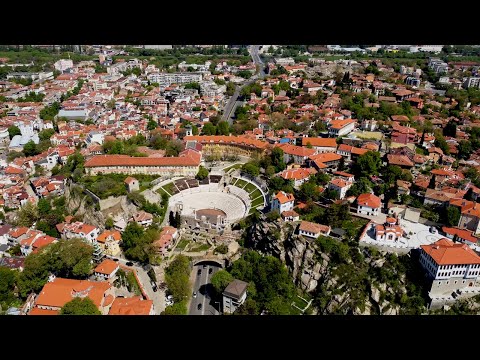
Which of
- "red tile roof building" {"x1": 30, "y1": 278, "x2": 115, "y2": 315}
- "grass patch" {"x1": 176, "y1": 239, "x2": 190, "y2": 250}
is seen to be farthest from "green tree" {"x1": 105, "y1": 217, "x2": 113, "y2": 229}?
"red tile roof building" {"x1": 30, "y1": 278, "x2": 115, "y2": 315}

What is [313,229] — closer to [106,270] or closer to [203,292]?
[203,292]

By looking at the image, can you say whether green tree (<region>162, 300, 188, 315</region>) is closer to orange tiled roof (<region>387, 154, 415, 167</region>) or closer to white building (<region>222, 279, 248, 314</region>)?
white building (<region>222, 279, 248, 314</region>)

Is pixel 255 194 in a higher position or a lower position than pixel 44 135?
lower

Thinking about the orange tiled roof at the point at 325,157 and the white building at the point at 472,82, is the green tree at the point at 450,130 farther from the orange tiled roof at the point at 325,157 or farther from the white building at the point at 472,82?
the white building at the point at 472,82

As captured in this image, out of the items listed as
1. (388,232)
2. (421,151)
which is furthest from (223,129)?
(388,232)

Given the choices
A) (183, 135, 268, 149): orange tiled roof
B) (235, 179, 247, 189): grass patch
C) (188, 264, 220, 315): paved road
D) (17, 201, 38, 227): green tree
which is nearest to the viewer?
(188, 264, 220, 315): paved road

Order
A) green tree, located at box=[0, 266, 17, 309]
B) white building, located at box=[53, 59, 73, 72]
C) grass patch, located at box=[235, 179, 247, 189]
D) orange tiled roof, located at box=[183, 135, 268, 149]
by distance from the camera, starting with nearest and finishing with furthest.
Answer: green tree, located at box=[0, 266, 17, 309] < grass patch, located at box=[235, 179, 247, 189] < orange tiled roof, located at box=[183, 135, 268, 149] < white building, located at box=[53, 59, 73, 72]
